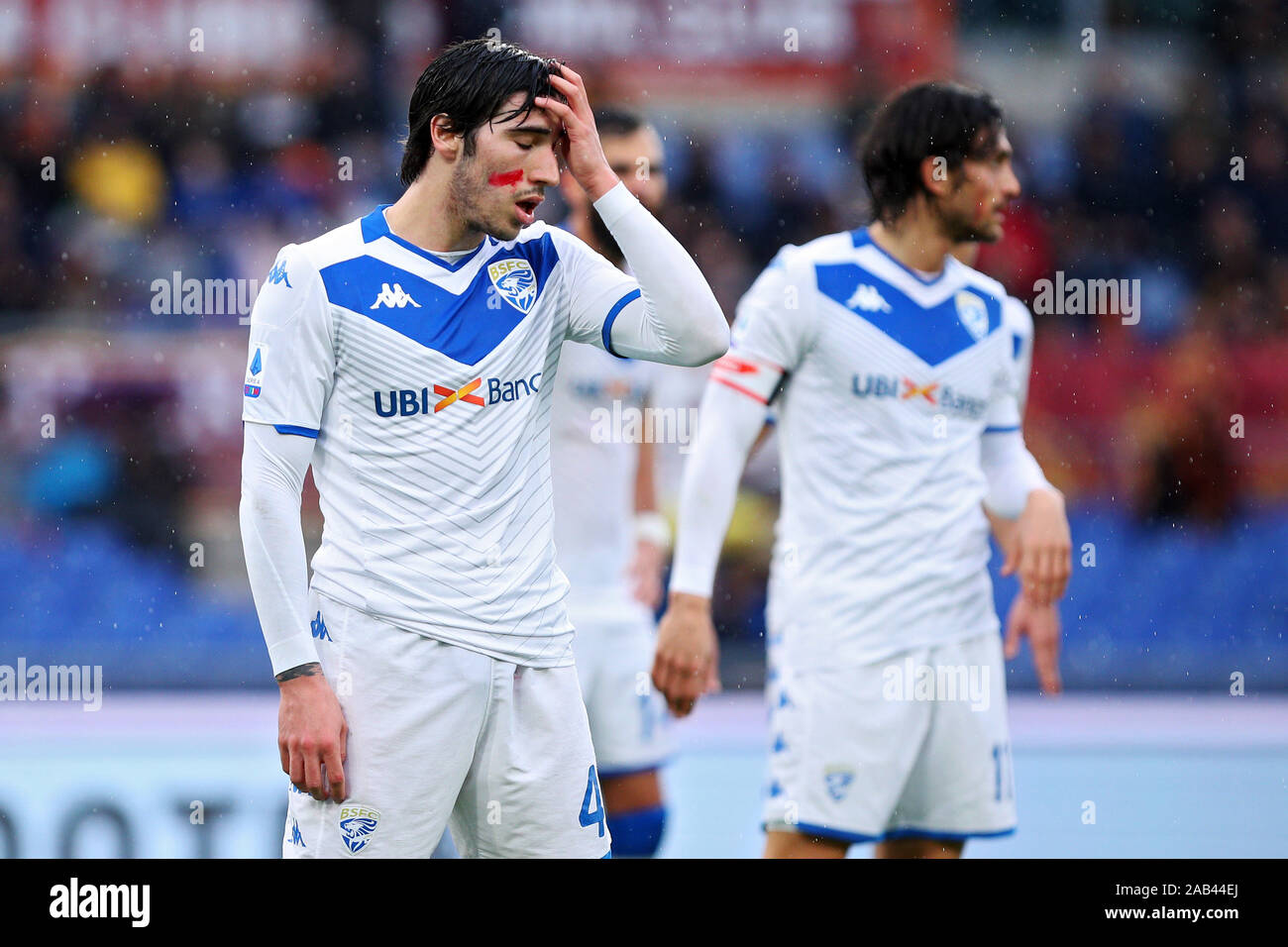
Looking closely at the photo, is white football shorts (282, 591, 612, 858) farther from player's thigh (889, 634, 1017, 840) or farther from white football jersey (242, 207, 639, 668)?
player's thigh (889, 634, 1017, 840)

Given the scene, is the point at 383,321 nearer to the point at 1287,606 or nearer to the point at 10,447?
the point at 10,447

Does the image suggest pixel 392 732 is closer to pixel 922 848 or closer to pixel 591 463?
pixel 922 848

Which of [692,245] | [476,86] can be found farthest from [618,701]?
[692,245]

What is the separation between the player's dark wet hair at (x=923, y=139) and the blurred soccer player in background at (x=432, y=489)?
126cm

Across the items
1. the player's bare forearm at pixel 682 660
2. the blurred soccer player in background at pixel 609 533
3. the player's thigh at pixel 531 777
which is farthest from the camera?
the blurred soccer player in background at pixel 609 533

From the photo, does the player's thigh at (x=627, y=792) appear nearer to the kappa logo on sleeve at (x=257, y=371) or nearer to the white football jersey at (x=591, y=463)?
the white football jersey at (x=591, y=463)

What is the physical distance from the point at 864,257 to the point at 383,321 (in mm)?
1464

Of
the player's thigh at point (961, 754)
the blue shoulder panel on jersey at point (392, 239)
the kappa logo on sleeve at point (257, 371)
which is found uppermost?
the blue shoulder panel on jersey at point (392, 239)

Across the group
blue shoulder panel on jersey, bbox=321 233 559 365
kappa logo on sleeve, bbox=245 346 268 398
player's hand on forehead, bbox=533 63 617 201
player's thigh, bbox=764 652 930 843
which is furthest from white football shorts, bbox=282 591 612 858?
player's thigh, bbox=764 652 930 843

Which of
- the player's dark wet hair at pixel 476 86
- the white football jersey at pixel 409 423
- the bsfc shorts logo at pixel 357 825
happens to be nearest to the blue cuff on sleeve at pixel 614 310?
the white football jersey at pixel 409 423

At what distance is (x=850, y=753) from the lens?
11.8 ft

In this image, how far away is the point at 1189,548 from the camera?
311 inches

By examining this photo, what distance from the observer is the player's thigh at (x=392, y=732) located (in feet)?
8.88
